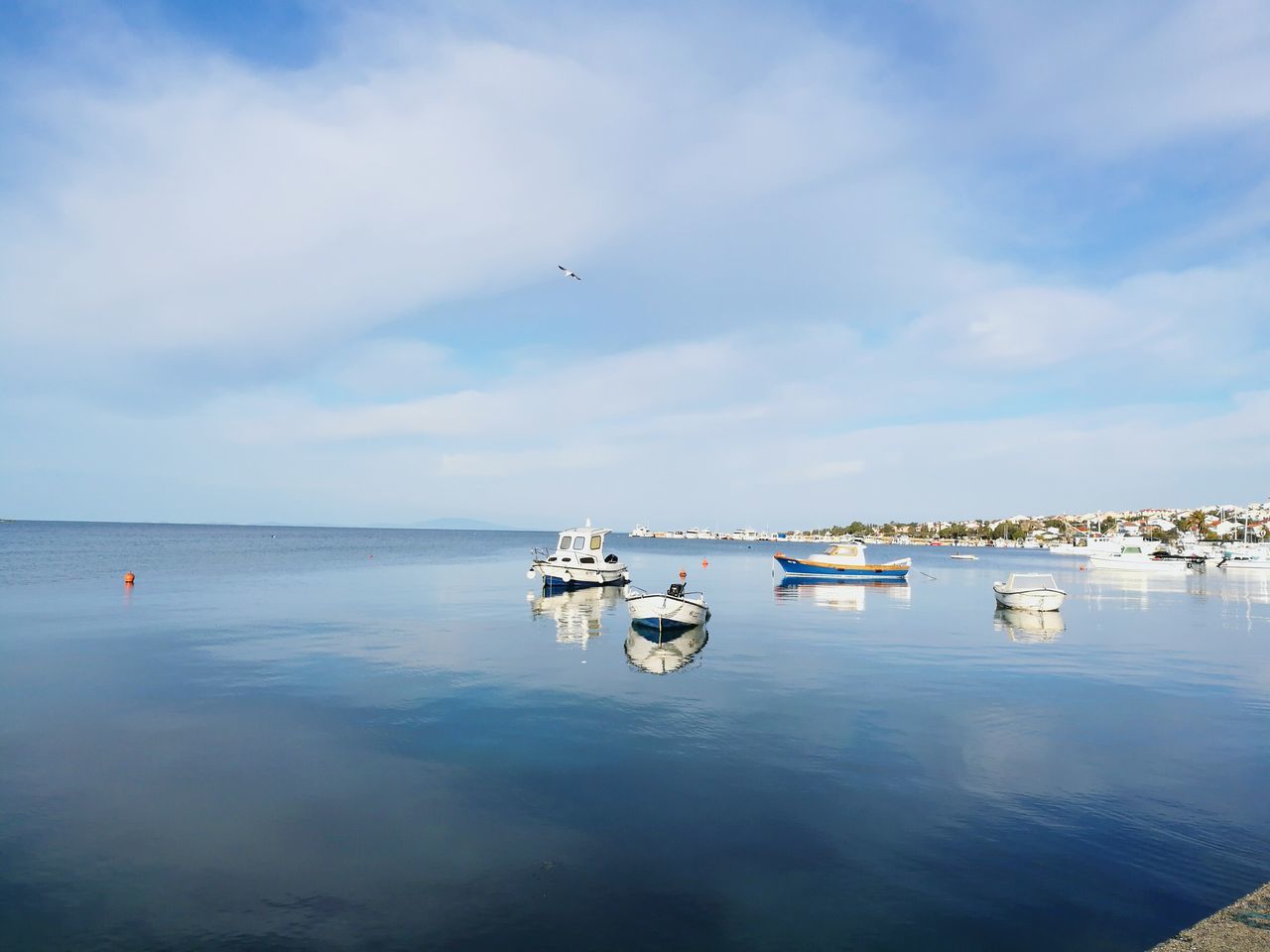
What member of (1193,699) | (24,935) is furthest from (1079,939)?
(1193,699)

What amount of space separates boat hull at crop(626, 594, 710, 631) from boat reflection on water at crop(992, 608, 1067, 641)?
55.7 ft

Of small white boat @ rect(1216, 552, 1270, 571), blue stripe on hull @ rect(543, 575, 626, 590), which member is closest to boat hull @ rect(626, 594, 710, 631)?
blue stripe on hull @ rect(543, 575, 626, 590)

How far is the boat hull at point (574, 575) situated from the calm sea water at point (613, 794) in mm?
24688

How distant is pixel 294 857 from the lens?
1156 centimetres

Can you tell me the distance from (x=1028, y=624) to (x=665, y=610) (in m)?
24.2

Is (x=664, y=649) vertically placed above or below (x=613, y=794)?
above

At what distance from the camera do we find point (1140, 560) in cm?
11900

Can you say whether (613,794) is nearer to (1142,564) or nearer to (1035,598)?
(1035,598)

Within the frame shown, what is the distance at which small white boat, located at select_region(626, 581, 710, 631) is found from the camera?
114 ft

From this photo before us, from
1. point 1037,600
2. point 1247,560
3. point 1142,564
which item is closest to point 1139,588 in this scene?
point 1037,600

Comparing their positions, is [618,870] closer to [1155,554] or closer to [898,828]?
[898,828]

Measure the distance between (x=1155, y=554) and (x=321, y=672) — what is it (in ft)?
467

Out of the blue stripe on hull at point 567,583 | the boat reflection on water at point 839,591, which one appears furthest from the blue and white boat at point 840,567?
the blue stripe on hull at point 567,583

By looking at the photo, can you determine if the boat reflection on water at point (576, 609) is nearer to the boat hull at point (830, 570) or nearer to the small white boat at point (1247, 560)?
the boat hull at point (830, 570)
